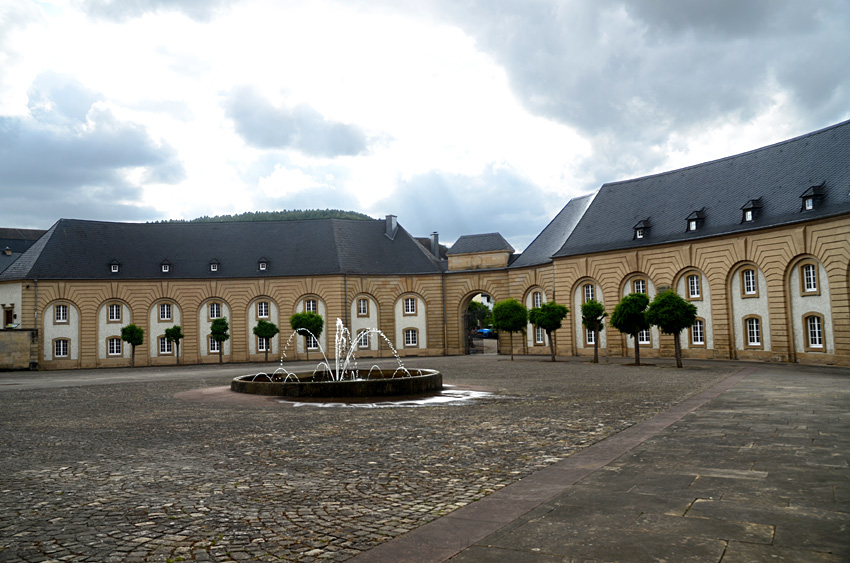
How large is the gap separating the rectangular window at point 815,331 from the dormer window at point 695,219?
8189 mm

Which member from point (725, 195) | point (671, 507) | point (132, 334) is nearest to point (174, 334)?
point (132, 334)

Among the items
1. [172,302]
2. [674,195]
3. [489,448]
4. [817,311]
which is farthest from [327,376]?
[172,302]

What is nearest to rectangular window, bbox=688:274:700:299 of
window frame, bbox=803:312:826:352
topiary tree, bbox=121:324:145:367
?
window frame, bbox=803:312:826:352

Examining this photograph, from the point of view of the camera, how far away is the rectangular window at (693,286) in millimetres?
36078

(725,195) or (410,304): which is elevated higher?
(725,195)

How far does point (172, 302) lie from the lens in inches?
1969

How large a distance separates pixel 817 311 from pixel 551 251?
63.5 feet

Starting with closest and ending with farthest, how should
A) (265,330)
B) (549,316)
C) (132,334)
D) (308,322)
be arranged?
1. (549,316)
2. (308,322)
3. (132,334)
4. (265,330)

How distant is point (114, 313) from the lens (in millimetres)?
48812

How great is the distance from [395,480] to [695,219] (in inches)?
1310

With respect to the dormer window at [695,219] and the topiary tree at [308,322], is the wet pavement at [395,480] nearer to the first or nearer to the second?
the dormer window at [695,219]

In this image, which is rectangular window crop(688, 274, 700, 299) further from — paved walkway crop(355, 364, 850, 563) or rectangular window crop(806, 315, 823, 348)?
paved walkway crop(355, 364, 850, 563)

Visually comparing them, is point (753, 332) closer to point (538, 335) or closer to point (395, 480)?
point (538, 335)

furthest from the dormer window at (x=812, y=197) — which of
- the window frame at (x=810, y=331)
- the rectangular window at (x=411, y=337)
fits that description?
the rectangular window at (x=411, y=337)
